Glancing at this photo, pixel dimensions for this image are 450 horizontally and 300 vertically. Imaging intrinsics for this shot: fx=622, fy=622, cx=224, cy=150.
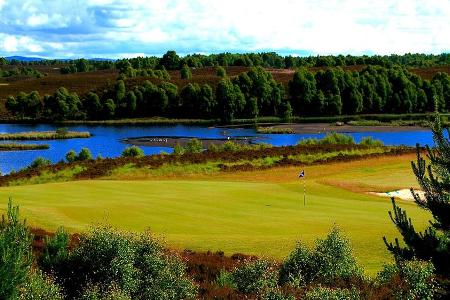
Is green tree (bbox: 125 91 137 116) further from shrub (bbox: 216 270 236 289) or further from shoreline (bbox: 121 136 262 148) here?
shrub (bbox: 216 270 236 289)

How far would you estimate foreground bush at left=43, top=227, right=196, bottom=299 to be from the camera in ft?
54.5

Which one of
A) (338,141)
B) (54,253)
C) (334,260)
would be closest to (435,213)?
(334,260)

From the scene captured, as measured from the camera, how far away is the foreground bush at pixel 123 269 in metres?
16.6

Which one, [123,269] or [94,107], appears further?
[94,107]

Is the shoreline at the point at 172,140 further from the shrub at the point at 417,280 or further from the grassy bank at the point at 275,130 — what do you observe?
the shrub at the point at 417,280

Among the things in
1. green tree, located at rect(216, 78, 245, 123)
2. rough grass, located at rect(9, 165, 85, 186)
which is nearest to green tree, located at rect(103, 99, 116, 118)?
green tree, located at rect(216, 78, 245, 123)

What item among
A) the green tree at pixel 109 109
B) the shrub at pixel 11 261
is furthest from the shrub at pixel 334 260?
the green tree at pixel 109 109

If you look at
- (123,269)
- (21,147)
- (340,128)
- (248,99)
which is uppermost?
(123,269)

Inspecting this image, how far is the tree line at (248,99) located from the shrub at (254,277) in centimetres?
14147

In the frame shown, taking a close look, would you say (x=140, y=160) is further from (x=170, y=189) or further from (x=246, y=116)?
(x=246, y=116)

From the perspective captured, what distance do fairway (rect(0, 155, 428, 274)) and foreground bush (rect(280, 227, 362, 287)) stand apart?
3.24 m

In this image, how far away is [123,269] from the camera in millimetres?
16906

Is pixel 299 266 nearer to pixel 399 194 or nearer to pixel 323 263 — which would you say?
pixel 323 263

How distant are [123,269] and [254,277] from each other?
360cm
